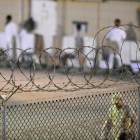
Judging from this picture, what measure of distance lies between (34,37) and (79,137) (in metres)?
10.8

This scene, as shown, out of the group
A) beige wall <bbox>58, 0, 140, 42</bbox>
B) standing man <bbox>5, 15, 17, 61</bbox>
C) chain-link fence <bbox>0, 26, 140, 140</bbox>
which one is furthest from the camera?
standing man <bbox>5, 15, 17, 61</bbox>

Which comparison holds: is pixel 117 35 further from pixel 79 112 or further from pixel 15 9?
pixel 79 112

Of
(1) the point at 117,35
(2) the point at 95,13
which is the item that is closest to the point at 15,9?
(2) the point at 95,13

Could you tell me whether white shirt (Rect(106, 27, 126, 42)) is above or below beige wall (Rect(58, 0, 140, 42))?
below

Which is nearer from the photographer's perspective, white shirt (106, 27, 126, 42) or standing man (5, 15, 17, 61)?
white shirt (106, 27, 126, 42)

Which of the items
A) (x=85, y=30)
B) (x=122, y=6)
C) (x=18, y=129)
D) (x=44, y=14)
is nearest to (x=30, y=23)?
(x=44, y=14)

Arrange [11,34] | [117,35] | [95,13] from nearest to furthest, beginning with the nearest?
[117,35] < [95,13] < [11,34]

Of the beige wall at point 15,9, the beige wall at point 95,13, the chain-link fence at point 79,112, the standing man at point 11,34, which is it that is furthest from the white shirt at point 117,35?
the chain-link fence at point 79,112

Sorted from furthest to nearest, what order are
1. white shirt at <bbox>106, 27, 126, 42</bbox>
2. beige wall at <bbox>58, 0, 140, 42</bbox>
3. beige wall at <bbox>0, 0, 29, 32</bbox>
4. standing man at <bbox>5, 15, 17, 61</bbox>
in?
beige wall at <bbox>0, 0, 29, 32</bbox> < standing man at <bbox>5, 15, 17, 61</bbox> < beige wall at <bbox>58, 0, 140, 42</bbox> < white shirt at <bbox>106, 27, 126, 42</bbox>

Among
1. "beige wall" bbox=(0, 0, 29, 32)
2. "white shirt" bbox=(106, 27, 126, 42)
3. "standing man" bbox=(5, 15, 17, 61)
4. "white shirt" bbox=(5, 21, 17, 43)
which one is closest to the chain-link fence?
"white shirt" bbox=(106, 27, 126, 42)

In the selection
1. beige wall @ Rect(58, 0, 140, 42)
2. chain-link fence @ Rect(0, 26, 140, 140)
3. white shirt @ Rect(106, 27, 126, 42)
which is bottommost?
chain-link fence @ Rect(0, 26, 140, 140)

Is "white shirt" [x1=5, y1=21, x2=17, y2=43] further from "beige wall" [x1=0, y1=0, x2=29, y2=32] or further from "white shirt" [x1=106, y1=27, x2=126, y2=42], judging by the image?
"white shirt" [x1=106, y1=27, x2=126, y2=42]

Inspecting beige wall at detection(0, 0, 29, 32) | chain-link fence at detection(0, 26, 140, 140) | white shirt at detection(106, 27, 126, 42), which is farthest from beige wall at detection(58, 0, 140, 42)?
chain-link fence at detection(0, 26, 140, 140)

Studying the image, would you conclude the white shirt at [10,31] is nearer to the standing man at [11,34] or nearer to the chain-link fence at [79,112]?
the standing man at [11,34]
